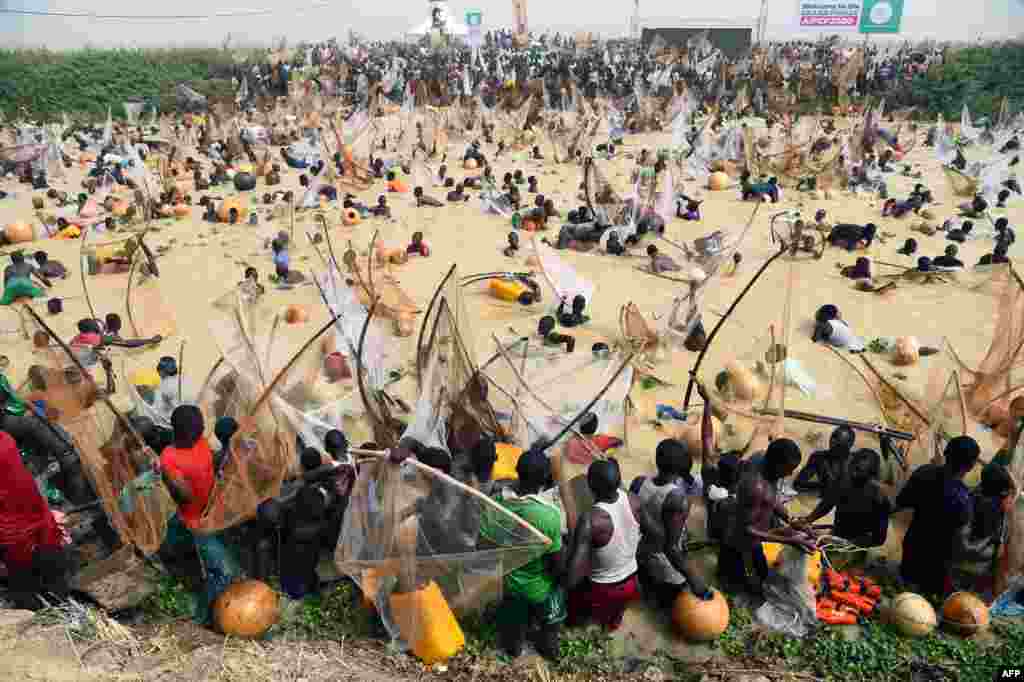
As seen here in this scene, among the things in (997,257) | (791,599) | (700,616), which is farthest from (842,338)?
(700,616)

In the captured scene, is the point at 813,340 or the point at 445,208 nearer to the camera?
the point at 813,340

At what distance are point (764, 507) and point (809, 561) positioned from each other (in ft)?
1.96

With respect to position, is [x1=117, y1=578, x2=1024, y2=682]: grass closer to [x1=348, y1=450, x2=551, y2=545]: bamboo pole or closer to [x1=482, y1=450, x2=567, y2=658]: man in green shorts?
[x1=482, y1=450, x2=567, y2=658]: man in green shorts

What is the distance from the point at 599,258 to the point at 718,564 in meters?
7.30

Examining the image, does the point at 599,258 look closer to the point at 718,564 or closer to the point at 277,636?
the point at 718,564

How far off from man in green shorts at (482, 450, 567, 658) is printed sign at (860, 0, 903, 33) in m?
40.5

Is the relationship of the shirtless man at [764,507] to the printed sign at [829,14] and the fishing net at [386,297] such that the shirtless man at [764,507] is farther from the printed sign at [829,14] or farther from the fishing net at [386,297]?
the printed sign at [829,14]

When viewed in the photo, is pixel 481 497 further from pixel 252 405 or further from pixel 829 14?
pixel 829 14

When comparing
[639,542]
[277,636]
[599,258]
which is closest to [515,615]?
[639,542]

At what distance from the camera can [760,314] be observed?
372 inches

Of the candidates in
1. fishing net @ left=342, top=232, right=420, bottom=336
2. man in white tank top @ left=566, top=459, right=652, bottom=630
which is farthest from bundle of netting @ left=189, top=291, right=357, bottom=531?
man in white tank top @ left=566, top=459, right=652, bottom=630

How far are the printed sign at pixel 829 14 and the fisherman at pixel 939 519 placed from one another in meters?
38.4

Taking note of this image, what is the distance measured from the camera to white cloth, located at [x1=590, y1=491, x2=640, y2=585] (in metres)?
4.04

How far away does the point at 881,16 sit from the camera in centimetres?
3578
